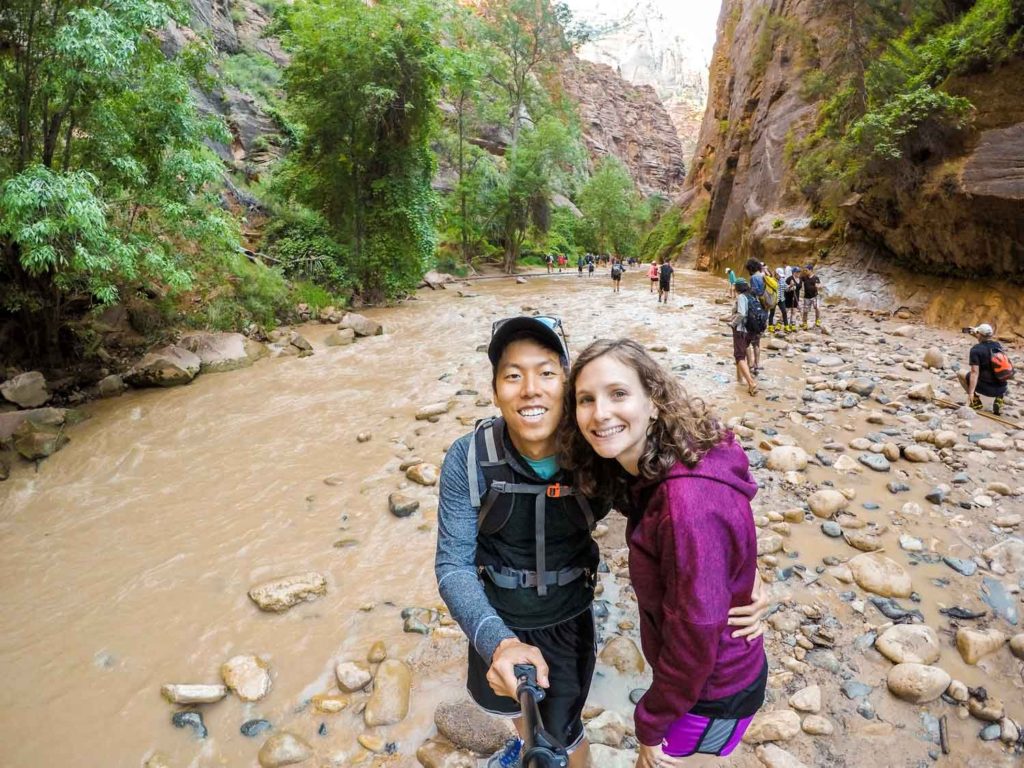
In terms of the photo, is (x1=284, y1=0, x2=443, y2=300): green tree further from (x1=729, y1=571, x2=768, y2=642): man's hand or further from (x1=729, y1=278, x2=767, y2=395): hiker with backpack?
(x1=729, y1=571, x2=768, y2=642): man's hand

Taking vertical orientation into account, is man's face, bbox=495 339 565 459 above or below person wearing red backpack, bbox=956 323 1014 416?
above

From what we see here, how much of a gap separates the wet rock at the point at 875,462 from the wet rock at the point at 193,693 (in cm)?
536

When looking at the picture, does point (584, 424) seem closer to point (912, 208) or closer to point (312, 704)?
point (312, 704)

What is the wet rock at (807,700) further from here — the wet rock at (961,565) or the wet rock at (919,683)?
the wet rock at (961,565)

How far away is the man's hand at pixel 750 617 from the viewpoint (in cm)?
143

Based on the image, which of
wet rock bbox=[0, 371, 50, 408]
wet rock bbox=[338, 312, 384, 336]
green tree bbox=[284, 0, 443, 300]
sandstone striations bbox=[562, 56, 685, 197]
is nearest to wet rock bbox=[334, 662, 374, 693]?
wet rock bbox=[0, 371, 50, 408]

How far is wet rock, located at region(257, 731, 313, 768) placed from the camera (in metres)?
2.43

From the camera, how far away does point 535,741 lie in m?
1.03

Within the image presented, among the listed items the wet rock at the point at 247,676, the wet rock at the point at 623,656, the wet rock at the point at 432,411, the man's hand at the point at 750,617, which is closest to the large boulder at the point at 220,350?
the wet rock at the point at 432,411

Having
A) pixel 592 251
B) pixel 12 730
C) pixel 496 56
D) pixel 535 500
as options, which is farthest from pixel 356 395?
pixel 592 251

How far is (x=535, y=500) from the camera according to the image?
1676 millimetres

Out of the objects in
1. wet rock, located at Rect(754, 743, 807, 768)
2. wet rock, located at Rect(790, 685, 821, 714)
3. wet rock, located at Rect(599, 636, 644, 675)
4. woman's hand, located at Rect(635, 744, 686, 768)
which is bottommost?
wet rock, located at Rect(599, 636, 644, 675)

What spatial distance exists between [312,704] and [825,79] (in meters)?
20.3

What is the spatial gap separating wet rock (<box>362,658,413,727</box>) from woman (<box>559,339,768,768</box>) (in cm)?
157
